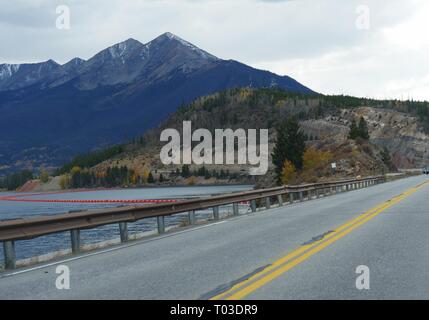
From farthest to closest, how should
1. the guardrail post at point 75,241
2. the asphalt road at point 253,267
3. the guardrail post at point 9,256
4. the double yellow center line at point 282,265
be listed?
the guardrail post at point 75,241, the guardrail post at point 9,256, the asphalt road at point 253,267, the double yellow center line at point 282,265

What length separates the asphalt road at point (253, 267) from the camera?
797 cm

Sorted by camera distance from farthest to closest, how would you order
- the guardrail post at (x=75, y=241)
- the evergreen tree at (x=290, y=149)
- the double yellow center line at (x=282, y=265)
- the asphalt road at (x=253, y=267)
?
the evergreen tree at (x=290, y=149) → the guardrail post at (x=75, y=241) → the asphalt road at (x=253, y=267) → the double yellow center line at (x=282, y=265)

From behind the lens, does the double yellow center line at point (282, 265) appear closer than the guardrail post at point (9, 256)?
Yes

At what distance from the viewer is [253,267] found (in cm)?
984

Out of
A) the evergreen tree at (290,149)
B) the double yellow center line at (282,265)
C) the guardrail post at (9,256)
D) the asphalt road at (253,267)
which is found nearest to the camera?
the double yellow center line at (282,265)

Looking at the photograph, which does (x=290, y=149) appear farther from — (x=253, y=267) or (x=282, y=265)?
(x=253, y=267)

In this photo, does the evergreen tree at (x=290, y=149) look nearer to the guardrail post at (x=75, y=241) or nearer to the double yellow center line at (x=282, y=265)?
the double yellow center line at (x=282, y=265)

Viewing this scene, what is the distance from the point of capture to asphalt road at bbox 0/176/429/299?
7.97 meters

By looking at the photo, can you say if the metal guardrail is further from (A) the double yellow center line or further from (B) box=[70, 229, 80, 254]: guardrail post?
(A) the double yellow center line

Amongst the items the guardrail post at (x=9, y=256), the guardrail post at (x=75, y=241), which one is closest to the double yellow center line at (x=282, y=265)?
the guardrail post at (x=75, y=241)

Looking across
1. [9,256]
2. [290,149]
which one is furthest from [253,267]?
[290,149]

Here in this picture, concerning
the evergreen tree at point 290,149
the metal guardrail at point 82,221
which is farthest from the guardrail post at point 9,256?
the evergreen tree at point 290,149
